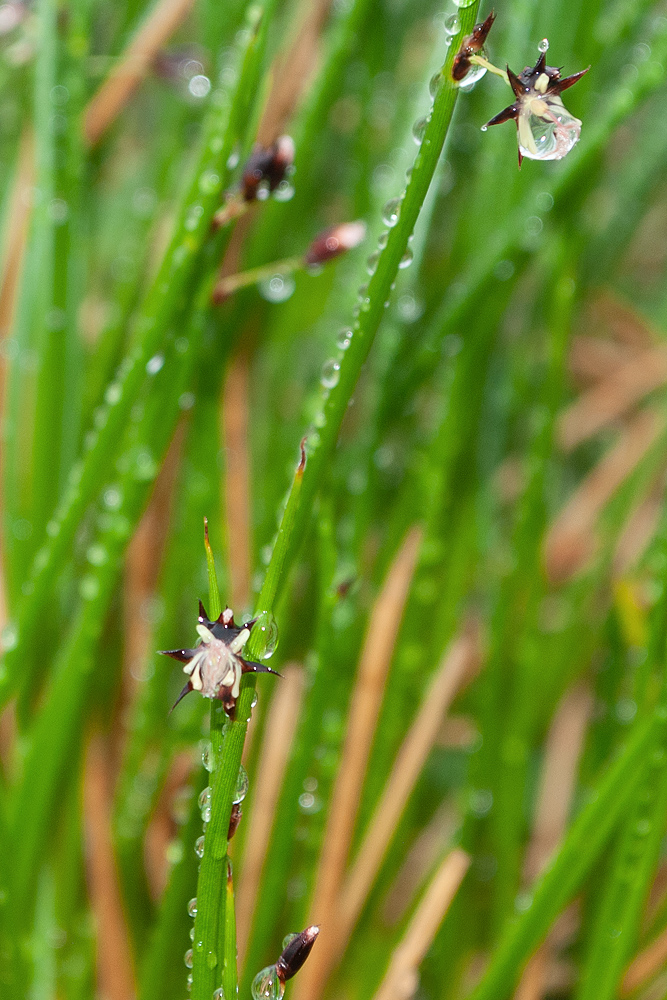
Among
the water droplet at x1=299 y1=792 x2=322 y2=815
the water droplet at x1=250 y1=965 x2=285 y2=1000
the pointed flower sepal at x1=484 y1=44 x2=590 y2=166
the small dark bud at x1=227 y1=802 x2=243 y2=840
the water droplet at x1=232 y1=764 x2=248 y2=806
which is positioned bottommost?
the water droplet at x1=299 y1=792 x2=322 y2=815

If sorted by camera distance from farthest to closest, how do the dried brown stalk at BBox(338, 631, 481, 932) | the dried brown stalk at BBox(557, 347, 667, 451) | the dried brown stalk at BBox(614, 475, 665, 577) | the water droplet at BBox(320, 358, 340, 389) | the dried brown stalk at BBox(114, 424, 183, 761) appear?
the dried brown stalk at BBox(557, 347, 667, 451) → the dried brown stalk at BBox(614, 475, 665, 577) → the dried brown stalk at BBox(114, 424, 183, 761) → the dried brown stalk at BBox(338, 631, 481, 932) → the water droplet at BBox(320, 358, 340, 389)

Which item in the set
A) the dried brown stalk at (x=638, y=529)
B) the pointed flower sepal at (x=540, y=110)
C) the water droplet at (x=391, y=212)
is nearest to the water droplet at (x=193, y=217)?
the water droplet at (x=391, y=212)

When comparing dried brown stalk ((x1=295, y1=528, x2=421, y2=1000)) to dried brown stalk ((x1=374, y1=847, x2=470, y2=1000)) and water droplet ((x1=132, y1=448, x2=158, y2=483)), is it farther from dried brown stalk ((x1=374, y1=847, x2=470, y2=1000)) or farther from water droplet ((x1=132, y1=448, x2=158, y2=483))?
water droplet ((x1=132, y1=448, x2=158, y2=483))

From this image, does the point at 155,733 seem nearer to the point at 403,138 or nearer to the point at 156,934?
Answer: the point at 156,934

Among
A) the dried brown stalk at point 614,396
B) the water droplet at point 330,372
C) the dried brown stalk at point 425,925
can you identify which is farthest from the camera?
the dried brown stalk at point 614,396

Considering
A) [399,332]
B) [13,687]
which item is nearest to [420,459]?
[399,332]

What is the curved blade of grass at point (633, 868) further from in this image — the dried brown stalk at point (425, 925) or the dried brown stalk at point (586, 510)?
the dried brown stalk at point (586, 510)

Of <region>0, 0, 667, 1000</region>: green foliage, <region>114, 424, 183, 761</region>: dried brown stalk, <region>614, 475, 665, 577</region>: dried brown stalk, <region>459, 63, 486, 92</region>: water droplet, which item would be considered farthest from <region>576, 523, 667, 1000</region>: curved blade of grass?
<region>614, 475, 665, 577</region>: dried brown stalk
